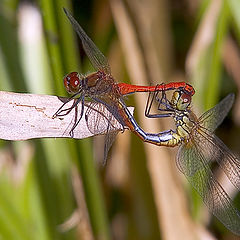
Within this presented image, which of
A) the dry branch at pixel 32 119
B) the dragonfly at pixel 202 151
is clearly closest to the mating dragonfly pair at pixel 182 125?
the dragonfly at pixel 202 151

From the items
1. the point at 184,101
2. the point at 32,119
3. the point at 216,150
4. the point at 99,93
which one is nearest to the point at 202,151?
the point at 216,150

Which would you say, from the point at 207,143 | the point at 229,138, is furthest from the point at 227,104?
the point at 229,138

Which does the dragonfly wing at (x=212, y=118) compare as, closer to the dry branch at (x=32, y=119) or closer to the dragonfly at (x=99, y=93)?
the dragonfly at (x=99, y=93)

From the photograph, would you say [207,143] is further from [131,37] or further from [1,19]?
[1,19]

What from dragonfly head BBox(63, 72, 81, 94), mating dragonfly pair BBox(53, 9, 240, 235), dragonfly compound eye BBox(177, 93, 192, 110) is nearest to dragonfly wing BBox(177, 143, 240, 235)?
mating dragonfly pair BBox(53, 9, 240, 235)

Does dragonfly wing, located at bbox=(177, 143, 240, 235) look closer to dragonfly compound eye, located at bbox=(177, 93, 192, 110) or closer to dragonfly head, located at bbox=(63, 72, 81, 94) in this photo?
dragonfly compound eye, located at bbox=(177, 93, 192, 110)

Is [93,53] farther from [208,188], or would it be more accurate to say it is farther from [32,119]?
[208,188]

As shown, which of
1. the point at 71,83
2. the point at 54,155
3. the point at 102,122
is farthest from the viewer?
the point at 54,155
